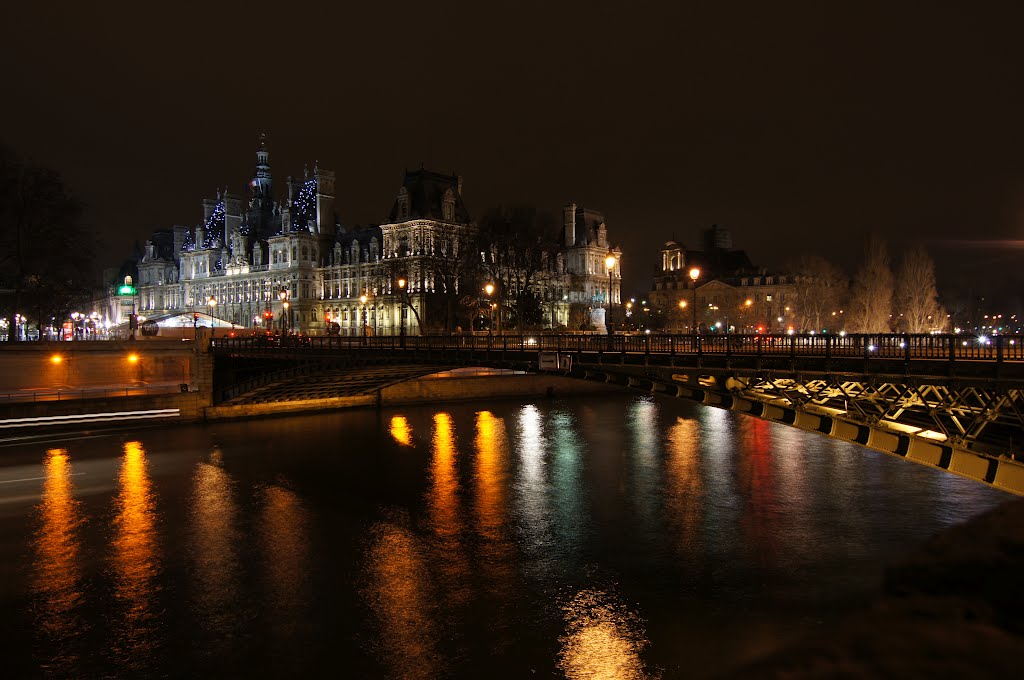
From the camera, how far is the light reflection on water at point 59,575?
1627cm

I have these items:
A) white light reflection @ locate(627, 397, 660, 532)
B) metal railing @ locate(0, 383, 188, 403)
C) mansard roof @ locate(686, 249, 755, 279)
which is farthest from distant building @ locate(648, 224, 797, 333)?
metal railing @ locate(0, 383, 188, 403)

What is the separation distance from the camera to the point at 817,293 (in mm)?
86062

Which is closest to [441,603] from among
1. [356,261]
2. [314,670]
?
[314,670]

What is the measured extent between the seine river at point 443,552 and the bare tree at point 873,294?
35.1 meters

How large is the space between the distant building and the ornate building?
1266 cm

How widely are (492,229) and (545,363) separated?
133 ft

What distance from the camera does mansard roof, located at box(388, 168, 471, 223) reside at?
92.7m

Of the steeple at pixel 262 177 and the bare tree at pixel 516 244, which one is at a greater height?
the steeple at pixel 262 177

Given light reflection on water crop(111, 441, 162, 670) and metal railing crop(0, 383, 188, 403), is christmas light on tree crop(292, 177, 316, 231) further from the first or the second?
light reflection on water crop(111, 441, 162, 670)

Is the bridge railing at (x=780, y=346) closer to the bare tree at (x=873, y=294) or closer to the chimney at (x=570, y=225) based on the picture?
the bare tree at (x=873, y=294)

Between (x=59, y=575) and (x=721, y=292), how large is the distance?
108220 millimetres

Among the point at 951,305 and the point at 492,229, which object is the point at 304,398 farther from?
the point at 951,305

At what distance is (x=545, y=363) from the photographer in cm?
3031

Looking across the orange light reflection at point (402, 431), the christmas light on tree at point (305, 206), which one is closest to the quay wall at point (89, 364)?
the orange light reflection at point (402, 431)
